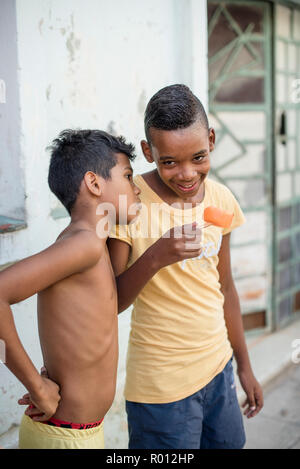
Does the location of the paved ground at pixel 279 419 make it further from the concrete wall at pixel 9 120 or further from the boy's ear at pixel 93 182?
the boy's ear at pixel 93 182

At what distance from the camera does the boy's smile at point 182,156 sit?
1.61m

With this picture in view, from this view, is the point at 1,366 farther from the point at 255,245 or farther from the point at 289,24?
the point at 289,24

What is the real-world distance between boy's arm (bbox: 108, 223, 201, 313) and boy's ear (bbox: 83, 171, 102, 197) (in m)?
0.20

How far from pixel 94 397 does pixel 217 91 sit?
293cm

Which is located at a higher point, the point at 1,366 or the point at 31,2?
the point at 31,2

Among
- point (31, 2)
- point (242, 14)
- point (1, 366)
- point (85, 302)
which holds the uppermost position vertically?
point (242, 14)

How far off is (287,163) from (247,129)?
0.65 meters

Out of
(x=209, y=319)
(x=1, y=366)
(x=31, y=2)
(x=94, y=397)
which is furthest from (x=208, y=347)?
(x=31, y=2)

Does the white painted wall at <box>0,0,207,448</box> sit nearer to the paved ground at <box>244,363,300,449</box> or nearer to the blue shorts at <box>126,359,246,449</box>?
the blue shorts at <box>126,359,246,449</box>

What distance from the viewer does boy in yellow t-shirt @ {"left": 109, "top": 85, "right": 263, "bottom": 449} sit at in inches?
63.8

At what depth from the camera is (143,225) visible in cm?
172

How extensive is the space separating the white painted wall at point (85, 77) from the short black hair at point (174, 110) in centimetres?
77

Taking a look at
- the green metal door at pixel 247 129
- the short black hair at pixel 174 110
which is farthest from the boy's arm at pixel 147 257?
the green metal door at pixel 247 129

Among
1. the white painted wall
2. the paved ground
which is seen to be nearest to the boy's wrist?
the white painted wall
